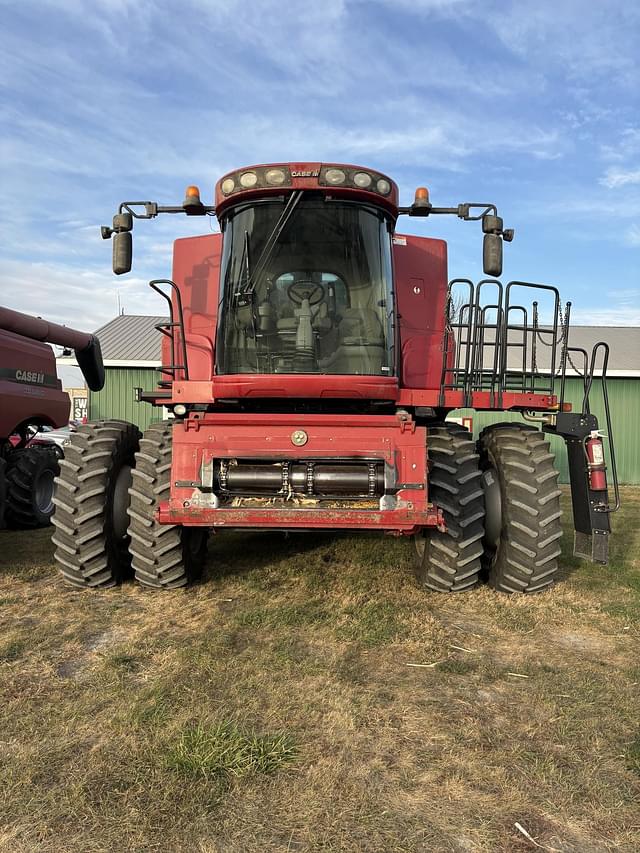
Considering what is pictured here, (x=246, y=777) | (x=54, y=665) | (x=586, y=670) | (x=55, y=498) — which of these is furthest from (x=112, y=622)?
(x=586, y=670)

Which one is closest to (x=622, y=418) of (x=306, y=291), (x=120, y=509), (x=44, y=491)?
(x=44, y=491)

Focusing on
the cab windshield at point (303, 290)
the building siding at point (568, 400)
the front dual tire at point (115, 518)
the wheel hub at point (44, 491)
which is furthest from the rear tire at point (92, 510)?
the building siding at point (568, 400)

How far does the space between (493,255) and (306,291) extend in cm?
151

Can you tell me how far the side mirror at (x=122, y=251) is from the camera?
16.8 feet

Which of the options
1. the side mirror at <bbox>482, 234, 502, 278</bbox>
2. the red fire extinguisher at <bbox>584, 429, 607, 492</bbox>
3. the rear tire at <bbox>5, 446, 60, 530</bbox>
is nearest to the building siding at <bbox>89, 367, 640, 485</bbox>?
the rear tire at <bbox>5, 446, 60, 530</bbox>

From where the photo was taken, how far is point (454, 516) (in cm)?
502

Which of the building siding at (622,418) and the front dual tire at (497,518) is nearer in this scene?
the front dual tire at (497,518)

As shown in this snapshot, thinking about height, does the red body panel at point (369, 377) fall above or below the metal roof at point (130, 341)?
below

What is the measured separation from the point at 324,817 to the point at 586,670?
206 centimetres

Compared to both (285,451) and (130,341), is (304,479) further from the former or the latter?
(130,341)

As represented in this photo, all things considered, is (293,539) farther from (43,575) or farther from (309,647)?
(309,647)

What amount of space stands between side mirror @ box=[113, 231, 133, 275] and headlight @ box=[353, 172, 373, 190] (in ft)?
5.89

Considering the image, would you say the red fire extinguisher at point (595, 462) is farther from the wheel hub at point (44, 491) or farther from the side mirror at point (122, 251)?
the wheel hub at point (44, 491)

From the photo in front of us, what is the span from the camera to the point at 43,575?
5.94 meters
